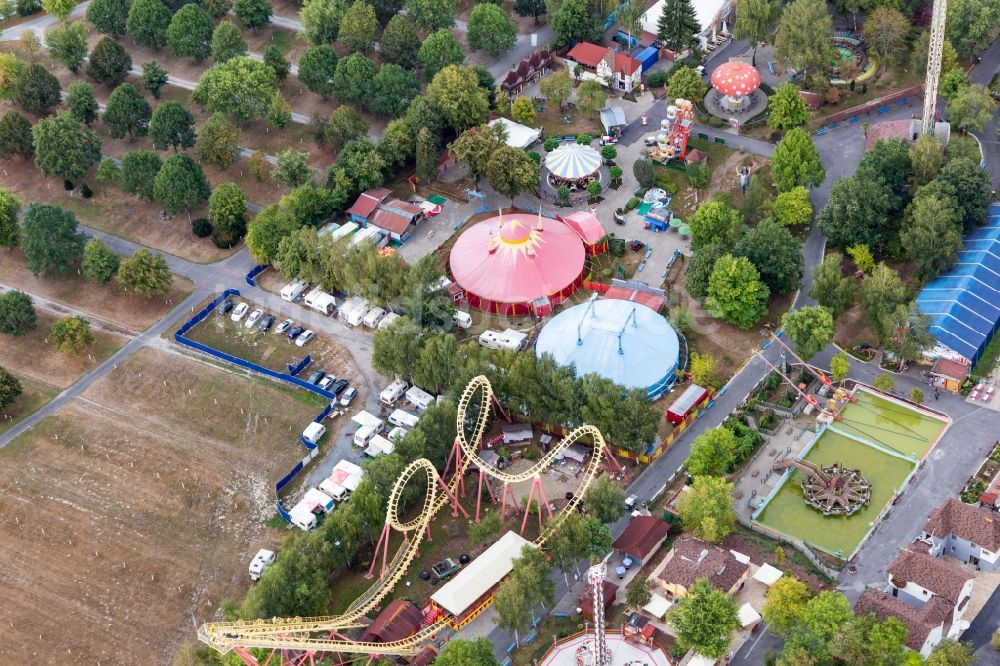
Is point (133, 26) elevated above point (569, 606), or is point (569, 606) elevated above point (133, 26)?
point (133, 26)

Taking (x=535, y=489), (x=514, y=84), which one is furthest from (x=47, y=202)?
(x=535, y=489)

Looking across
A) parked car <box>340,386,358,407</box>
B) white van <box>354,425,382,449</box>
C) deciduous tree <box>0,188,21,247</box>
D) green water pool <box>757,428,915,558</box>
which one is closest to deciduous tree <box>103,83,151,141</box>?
deciduous tree <box>0,188,21,247</box>

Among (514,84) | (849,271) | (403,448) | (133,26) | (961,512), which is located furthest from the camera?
(133,26)

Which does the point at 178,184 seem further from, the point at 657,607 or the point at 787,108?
the point at 657,607

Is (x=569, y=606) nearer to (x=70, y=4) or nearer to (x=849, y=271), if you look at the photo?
(x=849, y=271)

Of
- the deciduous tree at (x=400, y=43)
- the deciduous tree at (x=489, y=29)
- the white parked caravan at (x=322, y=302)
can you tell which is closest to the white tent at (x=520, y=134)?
the deciduous tree at (x=489, y=29)

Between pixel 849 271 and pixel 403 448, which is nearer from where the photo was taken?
A: pixel 403 448
